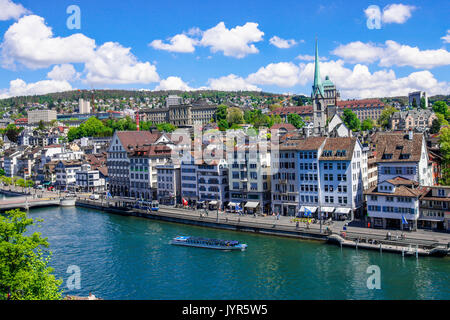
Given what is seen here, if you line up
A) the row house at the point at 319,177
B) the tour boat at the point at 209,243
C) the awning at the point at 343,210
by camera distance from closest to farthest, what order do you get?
the tour boat at the point at 209,243 → the awning at the point at 343,210 → the row house at the point at 319,177

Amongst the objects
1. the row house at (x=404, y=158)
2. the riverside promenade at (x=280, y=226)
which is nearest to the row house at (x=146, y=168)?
the riverside promenade at (x=280, y=226)

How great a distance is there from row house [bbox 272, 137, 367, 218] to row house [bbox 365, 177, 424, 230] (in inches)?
208

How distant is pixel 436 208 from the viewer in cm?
5588

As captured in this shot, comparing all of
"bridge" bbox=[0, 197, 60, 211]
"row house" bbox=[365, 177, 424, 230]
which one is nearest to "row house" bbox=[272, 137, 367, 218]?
"row house" bbox=[365, 177, 424, 230]

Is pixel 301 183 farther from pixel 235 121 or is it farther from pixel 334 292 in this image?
pixel 235 121

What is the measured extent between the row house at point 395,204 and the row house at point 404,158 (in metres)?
2.84

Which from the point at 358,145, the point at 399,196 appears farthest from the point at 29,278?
the point at 358,145

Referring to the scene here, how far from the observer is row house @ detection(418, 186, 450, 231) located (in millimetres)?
55438

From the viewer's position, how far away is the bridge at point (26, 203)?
93.7 meters

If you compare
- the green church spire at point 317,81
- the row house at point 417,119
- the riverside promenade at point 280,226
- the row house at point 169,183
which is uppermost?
the green church spire at point 317,81

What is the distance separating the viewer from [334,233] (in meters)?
58.0

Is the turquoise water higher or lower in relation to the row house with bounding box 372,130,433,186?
lower

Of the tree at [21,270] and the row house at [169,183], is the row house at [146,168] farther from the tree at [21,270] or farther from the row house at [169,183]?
the tree at [21,270]

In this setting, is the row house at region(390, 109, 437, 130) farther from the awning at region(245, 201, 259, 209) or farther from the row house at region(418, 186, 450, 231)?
the row house at region(418, 186, 450, 231)
